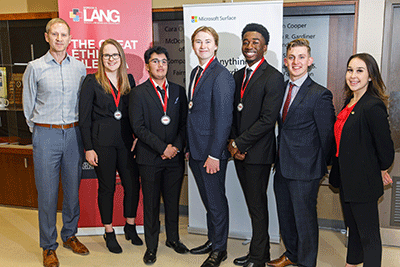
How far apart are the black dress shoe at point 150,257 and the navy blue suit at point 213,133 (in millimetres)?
539

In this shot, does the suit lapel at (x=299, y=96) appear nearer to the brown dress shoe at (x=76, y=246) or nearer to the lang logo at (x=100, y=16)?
→ the lang logo at (x=100, y=16)

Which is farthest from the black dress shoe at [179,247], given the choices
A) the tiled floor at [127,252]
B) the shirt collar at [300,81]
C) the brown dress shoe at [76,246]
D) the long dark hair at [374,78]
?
the long dark hair at [374,78]

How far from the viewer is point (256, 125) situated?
2502mm

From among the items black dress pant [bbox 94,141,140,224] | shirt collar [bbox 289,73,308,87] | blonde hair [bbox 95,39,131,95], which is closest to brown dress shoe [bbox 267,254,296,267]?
black dress pant [bbox 94,141,140,224]

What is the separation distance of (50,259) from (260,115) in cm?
216

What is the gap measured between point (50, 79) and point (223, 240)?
1.98 m

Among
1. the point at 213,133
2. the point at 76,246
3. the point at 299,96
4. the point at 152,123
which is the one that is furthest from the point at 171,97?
the point at 76,246

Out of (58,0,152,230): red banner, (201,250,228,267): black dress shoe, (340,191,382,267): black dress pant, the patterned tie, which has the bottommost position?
(201,250,228,267): black dress shoe

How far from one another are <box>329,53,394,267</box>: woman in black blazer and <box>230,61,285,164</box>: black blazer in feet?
Result: 1.56

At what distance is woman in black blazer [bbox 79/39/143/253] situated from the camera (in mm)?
2947

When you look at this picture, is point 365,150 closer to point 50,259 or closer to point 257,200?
point 257,200

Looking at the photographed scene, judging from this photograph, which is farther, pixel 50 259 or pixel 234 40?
pixel 234 40

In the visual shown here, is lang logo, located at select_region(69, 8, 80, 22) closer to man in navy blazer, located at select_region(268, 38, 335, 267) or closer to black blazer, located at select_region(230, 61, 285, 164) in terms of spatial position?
black blazer, located at select_region(230, 61, 285, 164)

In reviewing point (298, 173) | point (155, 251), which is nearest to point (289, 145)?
point (298, 173)
